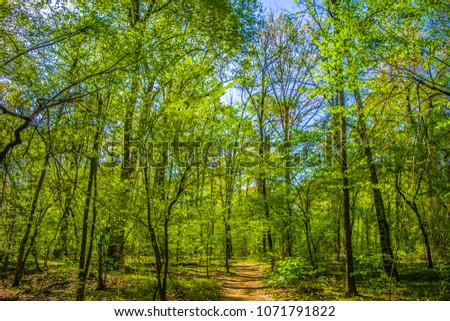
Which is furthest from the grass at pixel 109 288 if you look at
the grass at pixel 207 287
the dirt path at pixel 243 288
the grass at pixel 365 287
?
the grass at pixel 365 287

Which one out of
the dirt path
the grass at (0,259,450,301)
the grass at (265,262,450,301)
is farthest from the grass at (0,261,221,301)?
the grass at (265,262,450,301)

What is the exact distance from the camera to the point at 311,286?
982cm

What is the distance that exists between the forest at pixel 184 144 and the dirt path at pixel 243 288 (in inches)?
3.2

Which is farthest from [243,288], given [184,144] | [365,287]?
[184,144]

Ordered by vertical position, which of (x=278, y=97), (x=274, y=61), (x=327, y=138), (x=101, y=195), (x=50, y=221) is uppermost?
(x=274, y=61)

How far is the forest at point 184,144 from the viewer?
4.39 metres

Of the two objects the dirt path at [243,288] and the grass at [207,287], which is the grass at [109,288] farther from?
the dirt path at [243,288]

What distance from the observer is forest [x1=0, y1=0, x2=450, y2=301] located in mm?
4387

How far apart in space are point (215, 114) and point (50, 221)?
573 cm

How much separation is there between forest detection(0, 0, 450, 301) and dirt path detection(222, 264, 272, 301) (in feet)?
0.26

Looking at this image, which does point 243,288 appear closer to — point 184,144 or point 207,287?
point 207,287
